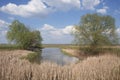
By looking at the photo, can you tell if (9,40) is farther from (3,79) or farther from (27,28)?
(3,79)

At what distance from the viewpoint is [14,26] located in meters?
65.4

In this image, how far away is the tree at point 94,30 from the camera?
44.1 metres

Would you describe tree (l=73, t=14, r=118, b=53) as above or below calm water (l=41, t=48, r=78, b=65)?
above

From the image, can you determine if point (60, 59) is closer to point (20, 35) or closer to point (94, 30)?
point (94, 30)

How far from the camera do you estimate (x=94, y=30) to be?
44.4 meters

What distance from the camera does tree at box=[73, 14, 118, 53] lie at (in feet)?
145

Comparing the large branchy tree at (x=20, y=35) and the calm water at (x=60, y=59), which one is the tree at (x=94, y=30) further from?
the large branchy tree at (x=20, y=35)

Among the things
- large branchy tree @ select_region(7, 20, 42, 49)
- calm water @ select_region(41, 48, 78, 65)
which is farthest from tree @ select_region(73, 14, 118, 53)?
large branchy tree @ select_region(7, 20, 42, 49)

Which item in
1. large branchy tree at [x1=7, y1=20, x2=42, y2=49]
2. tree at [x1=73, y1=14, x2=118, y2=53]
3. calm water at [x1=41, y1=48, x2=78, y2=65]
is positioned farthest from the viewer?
large branchy tree at [x1=7, y1=20, x2=42, y2=49]

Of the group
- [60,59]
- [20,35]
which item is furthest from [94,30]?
[20,35]

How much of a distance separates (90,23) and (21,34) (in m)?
26.9

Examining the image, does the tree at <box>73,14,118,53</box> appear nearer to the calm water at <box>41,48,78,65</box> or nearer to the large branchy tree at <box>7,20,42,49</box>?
the calm water at <box>41,48,78,65</box>

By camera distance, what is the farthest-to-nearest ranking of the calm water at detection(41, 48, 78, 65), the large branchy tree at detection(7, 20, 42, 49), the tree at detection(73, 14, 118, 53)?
the large branchy tree at detection(7, 20, 42, 49) → the tree at detection(73, 14, 118, 53) → the calm water at detection(41, 48, 78, 65)

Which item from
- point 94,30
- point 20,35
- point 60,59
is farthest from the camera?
point 20,35
